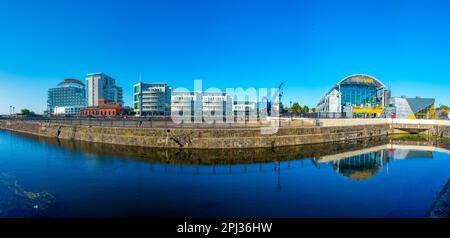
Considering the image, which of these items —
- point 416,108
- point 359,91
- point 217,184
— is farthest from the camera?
point 359,91

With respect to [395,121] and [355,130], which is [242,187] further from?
[395,121]

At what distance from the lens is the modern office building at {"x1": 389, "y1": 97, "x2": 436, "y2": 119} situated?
2574 inches

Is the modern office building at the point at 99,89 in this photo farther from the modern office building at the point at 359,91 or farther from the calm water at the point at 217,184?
the calm water at the point at 217,184

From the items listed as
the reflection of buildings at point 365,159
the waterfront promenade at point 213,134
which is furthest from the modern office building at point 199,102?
the reflection of buildings at point 365,159

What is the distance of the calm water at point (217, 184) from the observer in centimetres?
1113

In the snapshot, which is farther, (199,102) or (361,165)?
(199,102)

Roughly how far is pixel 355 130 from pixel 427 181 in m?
25.8

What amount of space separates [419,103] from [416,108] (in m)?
2.66

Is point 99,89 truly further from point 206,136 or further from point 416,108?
point 416,108

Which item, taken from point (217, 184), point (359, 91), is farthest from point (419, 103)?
point (217, 184)

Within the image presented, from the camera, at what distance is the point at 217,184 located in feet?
50.3

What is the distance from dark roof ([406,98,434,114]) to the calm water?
51.6 metres

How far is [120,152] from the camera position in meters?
26.0
